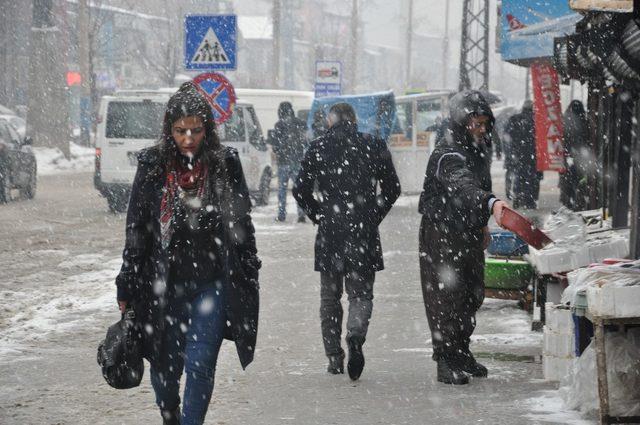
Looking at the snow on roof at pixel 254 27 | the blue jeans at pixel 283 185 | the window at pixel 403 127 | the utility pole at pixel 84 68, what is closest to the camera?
the blue jeans at pixel 283 185

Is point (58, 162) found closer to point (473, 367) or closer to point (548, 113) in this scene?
point (548, 113)

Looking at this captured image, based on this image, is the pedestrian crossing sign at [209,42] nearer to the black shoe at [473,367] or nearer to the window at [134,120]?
the window at [134,120]

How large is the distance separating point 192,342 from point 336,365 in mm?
2691

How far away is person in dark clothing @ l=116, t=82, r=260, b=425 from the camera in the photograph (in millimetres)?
5312

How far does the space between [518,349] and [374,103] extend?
57.9 feet

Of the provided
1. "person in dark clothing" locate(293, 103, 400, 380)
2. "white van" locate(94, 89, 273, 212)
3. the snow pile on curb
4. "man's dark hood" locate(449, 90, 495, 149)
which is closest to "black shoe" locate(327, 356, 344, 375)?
"person in dark clothing" locate(293, 103, 400, 380)

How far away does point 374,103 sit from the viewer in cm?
2616

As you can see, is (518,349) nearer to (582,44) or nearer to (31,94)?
(582,44)

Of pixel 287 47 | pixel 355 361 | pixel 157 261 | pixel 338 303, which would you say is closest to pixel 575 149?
pixel 338 303

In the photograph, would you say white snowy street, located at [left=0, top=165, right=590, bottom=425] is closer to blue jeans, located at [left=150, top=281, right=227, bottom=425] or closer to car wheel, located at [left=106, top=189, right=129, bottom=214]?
blue jeans, located at [left=150, top=281, right=227, bottom=425]

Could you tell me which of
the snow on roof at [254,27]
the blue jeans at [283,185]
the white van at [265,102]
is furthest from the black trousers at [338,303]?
the snow on roof at [254,27]

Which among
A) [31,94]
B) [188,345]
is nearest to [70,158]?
[31,94]

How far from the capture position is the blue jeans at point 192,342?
17.5 ft

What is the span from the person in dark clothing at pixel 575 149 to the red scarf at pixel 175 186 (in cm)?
1321
